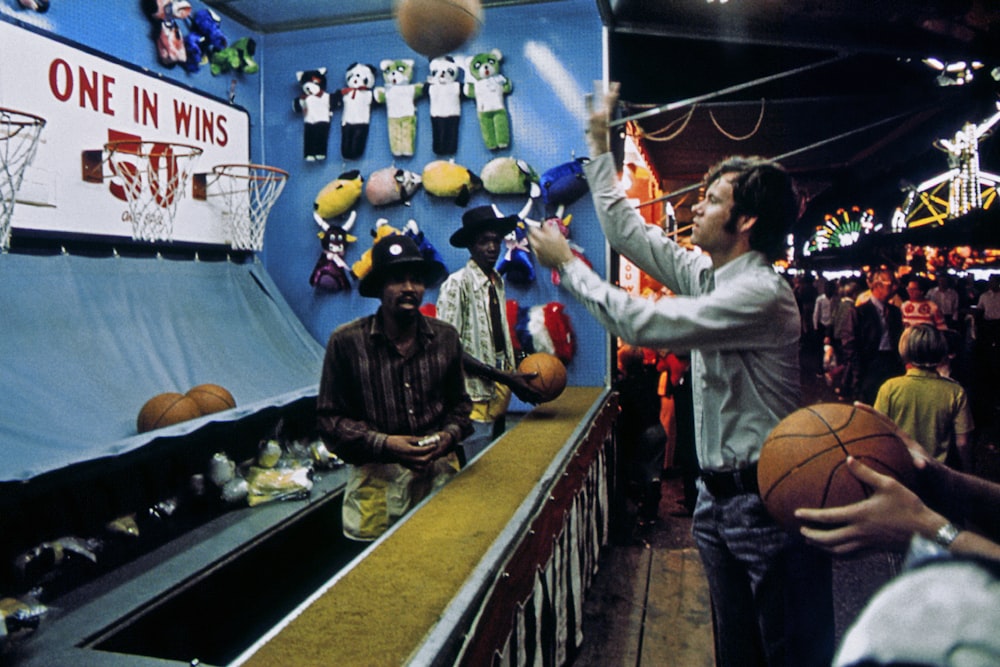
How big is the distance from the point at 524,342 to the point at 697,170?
27.7 ft

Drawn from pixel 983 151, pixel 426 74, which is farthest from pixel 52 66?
pixel 983 151

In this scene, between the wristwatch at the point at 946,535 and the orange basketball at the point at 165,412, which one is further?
the orange basketball at the point at 165,412

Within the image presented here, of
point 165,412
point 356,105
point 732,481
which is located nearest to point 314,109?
point 356,105

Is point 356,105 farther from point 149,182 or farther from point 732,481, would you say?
point 732,481

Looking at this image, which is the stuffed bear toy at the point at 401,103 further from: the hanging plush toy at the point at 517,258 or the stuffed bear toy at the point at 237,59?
the hanging plush toy at the point at 517,258

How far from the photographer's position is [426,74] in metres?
6.51

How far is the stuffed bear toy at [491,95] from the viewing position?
20.4 feet

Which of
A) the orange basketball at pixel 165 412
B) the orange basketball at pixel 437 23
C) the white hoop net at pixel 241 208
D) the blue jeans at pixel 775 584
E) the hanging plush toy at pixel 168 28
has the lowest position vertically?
the blue jeans at pixel 775 584

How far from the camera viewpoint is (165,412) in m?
4.05

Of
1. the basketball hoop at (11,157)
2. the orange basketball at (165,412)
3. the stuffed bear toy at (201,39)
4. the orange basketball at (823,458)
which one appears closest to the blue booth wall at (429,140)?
the stuffed bear toy at (201,39)

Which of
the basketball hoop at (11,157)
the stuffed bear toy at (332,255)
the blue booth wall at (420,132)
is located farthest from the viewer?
the stuffed bear toy at (332,255)

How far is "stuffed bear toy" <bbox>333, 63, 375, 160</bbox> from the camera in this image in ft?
21.5

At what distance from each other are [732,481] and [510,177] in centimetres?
435

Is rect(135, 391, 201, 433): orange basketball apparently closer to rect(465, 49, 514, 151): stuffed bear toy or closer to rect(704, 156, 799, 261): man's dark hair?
rect(704, 156, 799, 261): man's dark hair
